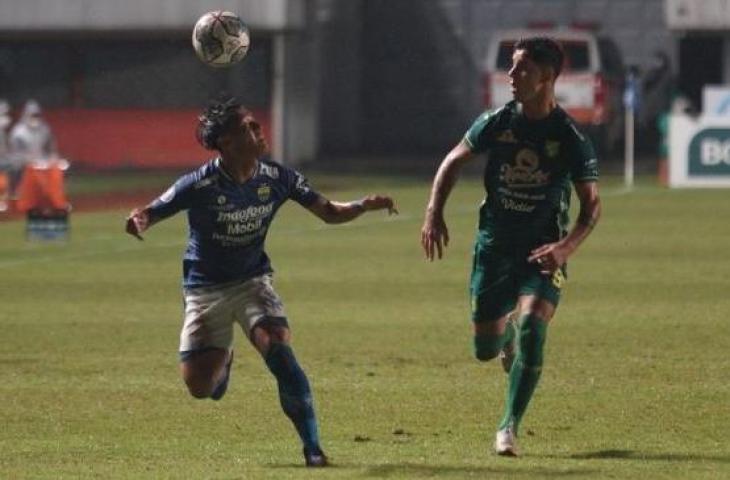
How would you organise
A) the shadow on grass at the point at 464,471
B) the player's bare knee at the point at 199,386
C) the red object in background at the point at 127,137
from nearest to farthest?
1. the shadow on grass at the point at 464,471
2. the player's bare knee at the point at 199,386
3. the red object in background at the point at 127,137

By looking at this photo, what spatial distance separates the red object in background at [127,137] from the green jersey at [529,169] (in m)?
40.1

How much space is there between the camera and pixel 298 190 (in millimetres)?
11945

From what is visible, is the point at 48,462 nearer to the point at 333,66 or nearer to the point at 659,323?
the point at 659,323

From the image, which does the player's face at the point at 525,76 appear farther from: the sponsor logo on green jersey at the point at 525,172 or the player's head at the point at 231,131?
the player's head at the point at 231,131

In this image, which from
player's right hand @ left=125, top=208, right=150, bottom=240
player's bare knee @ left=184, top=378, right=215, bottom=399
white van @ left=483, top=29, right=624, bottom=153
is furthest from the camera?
white van @ left=483, top=29, right=624, bottom=153

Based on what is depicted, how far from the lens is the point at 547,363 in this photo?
16641 mm

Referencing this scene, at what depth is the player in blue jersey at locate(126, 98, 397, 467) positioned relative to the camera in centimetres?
1153

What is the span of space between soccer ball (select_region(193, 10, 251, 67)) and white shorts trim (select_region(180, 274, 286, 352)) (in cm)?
266

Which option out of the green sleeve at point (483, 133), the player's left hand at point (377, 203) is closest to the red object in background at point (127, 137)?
the green sleeve at point (483, 133)

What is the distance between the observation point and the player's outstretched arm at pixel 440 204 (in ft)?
39.6

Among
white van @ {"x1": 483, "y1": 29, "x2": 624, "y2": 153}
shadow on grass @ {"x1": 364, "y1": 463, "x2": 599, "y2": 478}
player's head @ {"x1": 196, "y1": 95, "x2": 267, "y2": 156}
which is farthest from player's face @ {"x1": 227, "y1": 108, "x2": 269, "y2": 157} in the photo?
white van @ {"x1": 483, "y1": 29, "x2": 624, "y2": 153}

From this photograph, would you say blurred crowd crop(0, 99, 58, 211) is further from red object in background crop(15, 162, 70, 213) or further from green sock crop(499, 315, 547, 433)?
green sock crop(499, 315, 547, 433)

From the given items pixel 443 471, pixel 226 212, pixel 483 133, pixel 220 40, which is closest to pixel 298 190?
pixel 226 212

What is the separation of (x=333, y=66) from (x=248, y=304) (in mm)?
44513
